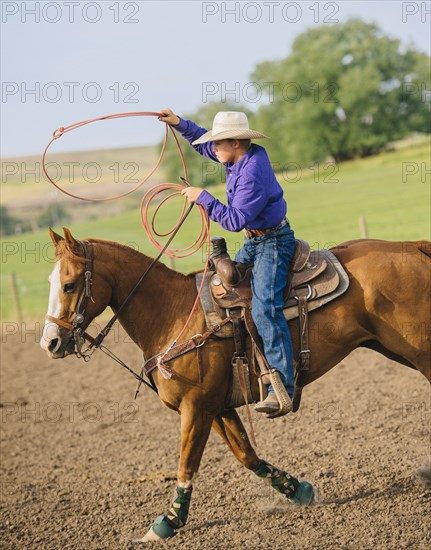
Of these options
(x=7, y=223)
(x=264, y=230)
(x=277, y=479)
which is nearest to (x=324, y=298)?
(x=264, y=230)

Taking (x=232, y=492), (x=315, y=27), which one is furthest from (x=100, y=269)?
(x=315, y=27)

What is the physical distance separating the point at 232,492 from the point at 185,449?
128 centimetres

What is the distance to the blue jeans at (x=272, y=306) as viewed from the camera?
201 inches

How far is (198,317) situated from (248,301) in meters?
0.41

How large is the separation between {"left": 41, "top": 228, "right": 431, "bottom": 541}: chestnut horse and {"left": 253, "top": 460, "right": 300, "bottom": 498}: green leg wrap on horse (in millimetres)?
640

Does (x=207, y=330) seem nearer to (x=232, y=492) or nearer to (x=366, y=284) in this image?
(x=366, y=284)

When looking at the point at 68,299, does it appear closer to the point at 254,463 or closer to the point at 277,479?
the point at 254,463

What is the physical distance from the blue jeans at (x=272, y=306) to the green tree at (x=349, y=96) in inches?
1576

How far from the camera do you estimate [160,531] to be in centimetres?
534

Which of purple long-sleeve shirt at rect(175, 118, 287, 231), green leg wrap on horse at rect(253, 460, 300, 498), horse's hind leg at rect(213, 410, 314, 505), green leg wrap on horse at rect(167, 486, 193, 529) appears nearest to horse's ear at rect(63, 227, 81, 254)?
purple long-sleeve shirt at rect(175, 118, 287, 231)

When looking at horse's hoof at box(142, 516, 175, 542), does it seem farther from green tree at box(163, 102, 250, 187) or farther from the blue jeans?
green tree at box(163, 102, 250, 187)

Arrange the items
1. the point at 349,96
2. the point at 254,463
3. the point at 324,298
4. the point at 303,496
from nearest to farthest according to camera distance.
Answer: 1. the point at 324,298
2. the point at 254,463
3. the point at 303,496
4. the point at 349,96

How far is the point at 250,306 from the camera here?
527 centimetres

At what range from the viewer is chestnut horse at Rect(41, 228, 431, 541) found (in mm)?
5156
